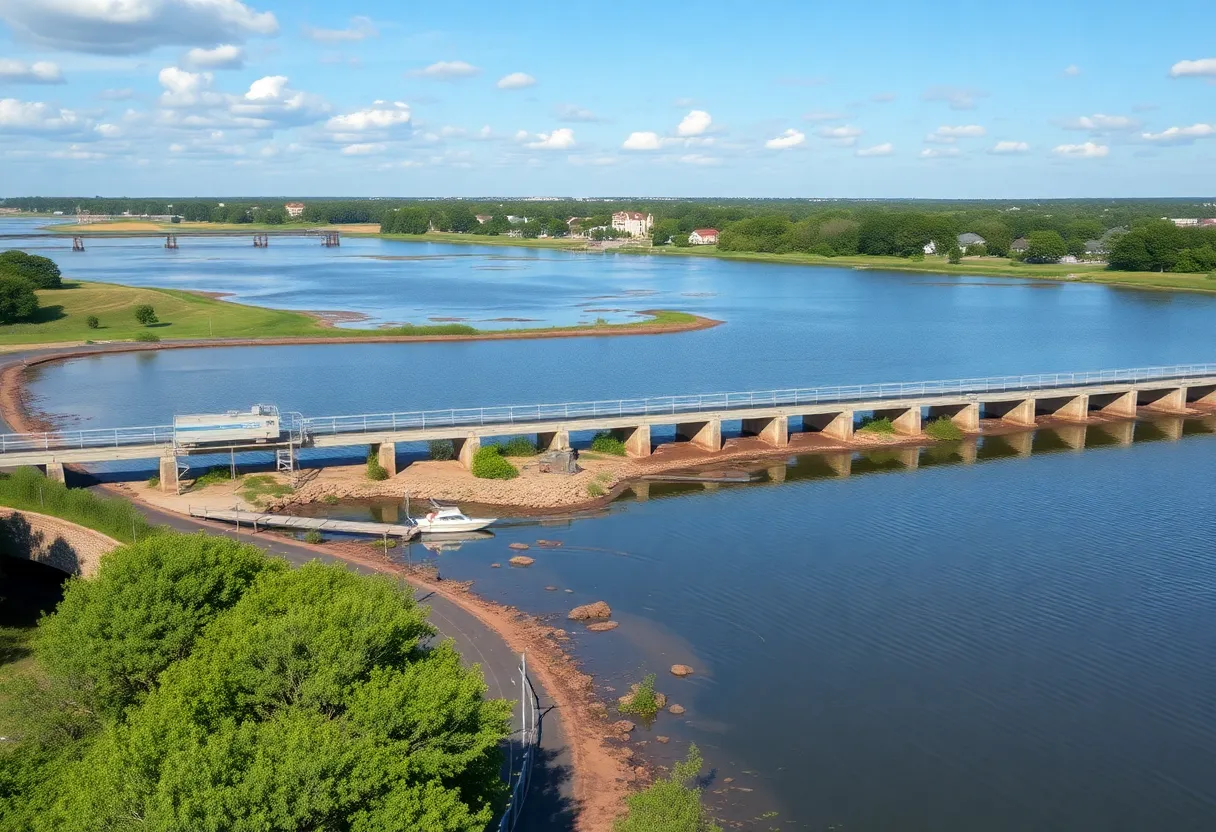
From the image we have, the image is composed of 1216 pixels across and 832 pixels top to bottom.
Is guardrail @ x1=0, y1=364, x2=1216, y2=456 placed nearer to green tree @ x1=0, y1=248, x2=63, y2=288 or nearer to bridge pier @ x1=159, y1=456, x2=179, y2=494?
bridge pier @ x1=159, y1=456, x2=179, y2=494

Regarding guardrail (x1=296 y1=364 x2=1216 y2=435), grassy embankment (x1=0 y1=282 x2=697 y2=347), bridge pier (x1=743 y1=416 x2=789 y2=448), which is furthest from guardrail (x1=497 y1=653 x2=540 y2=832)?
grassy embankment (x1=0 y1=282 x2=697 y2=347)

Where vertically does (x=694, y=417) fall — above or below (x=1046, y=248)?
below

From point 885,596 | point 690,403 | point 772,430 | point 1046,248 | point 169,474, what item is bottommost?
point 885,596

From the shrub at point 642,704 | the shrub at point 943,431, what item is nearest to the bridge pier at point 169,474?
the shrub at point 642,704

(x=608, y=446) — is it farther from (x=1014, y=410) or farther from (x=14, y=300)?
(x=14, y=300)

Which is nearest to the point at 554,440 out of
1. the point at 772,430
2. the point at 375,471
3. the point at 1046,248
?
the point at 375,471

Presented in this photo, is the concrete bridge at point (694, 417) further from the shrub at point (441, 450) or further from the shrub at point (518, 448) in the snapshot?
the shrub at point (518, 448)
